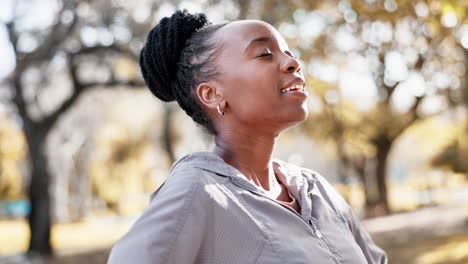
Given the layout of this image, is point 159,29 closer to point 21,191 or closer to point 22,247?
point 22,247

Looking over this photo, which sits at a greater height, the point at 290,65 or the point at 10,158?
the point at 290,65

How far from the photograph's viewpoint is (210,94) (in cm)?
156

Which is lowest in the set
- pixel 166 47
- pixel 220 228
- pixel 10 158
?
pixel 10 158

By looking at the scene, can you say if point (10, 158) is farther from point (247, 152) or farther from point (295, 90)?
point (295, 90)

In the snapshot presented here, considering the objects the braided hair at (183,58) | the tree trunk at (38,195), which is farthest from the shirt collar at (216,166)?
the tree trunk at (38,195)

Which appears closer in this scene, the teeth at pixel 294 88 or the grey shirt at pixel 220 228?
the grey shirt at pixel 220 228

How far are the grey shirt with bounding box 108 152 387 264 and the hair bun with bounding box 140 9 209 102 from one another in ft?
1.07

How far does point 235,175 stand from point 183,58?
0.42m

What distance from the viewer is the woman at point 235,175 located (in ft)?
3.88

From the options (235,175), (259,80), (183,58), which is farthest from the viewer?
(183,58)

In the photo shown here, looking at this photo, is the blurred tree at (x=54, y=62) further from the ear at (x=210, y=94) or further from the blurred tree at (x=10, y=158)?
the blurred tree at (x=10, y=158)

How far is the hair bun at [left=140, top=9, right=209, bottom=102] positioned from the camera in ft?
5.15

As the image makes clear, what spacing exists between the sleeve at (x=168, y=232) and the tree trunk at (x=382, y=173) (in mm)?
17440

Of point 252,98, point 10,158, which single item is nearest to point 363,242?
point 252,98
